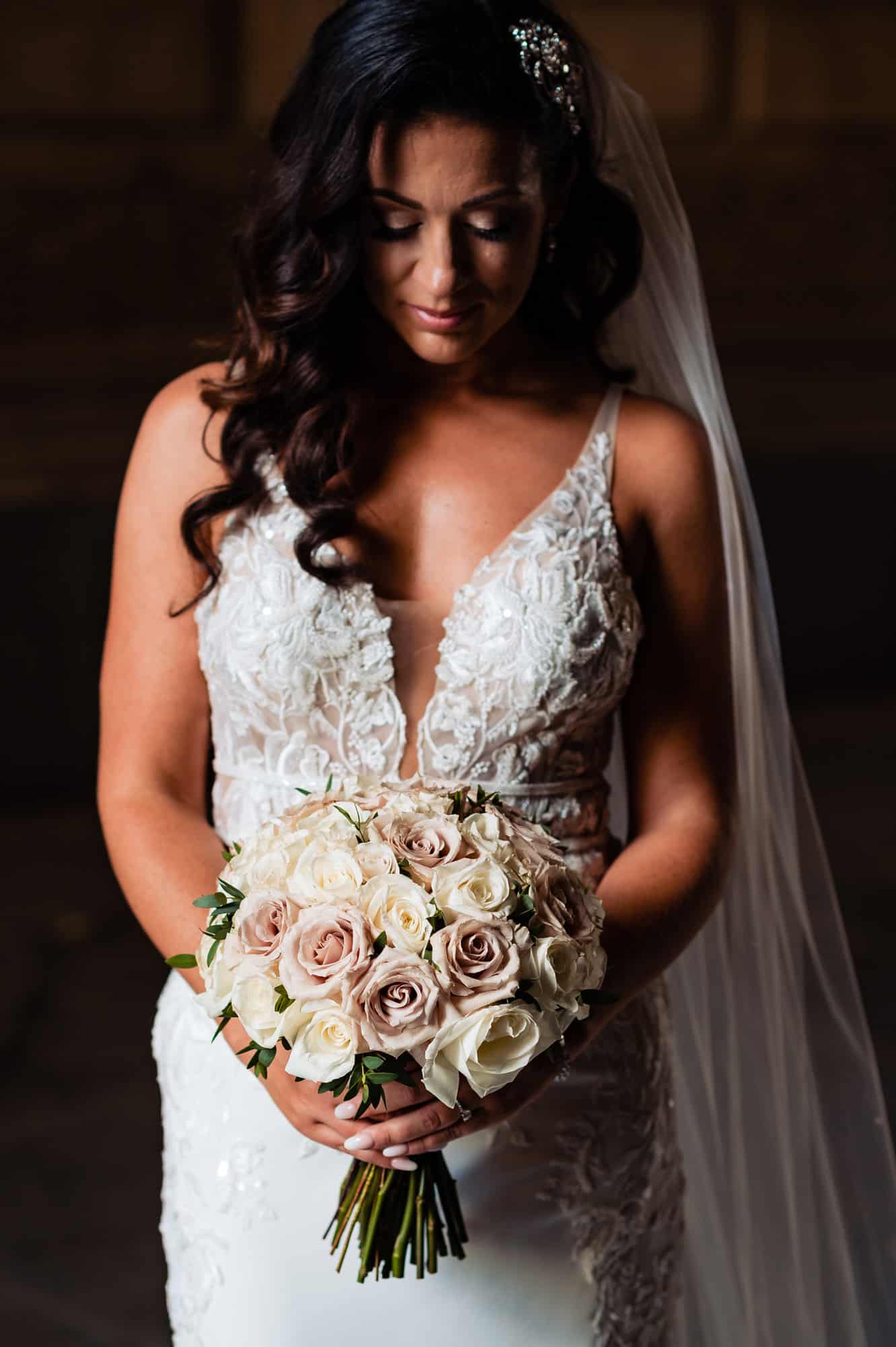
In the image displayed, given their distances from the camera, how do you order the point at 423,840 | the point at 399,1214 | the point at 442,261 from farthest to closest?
the point at 442,261
the point at 399,1214
the point at 423,840

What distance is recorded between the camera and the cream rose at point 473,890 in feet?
5.48

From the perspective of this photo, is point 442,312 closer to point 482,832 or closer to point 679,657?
point 679,657

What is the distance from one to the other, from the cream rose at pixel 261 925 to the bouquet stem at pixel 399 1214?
1.28 feet

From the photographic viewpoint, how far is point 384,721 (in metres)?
2.35

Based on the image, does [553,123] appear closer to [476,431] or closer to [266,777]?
[476,431]

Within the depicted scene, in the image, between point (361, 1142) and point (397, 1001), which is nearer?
point (397, 1001)

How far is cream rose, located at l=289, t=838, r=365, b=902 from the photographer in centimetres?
169

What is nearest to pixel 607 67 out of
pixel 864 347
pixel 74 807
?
pixel 74 807

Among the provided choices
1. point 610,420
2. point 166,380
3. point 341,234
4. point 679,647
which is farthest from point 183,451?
point 166,380

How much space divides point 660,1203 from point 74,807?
5133 mm

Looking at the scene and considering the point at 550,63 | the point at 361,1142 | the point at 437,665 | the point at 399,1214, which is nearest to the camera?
the point at 361,1142

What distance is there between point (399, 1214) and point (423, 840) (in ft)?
1.73

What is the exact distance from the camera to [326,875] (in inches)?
67.5

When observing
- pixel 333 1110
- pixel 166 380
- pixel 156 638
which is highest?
pixel 156 638
